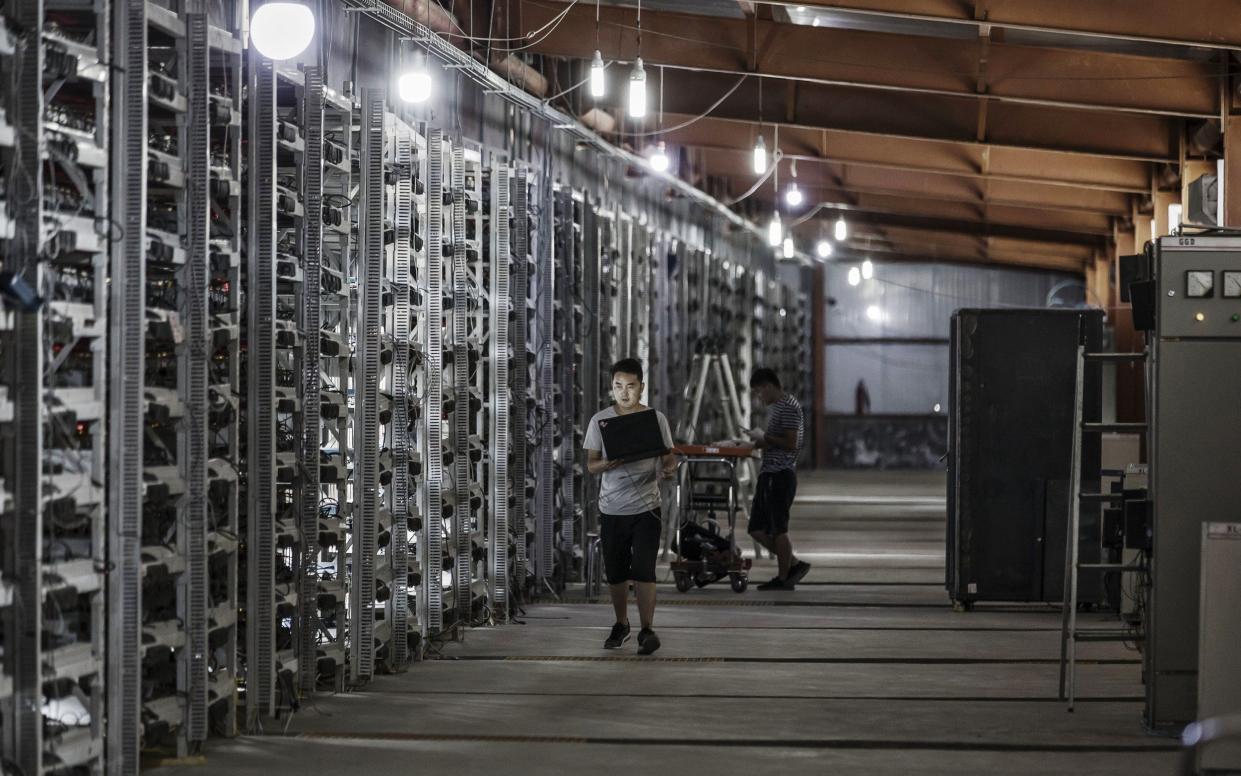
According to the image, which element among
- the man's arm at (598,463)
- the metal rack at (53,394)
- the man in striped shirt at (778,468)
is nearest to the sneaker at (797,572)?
the man in striped shirt at (778,468)

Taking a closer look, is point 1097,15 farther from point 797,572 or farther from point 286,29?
point 286,29

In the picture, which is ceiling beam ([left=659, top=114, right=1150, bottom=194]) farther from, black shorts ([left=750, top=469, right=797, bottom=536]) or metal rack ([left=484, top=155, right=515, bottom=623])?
metal rack ([left=484, top=155, right=515, bottom=623])

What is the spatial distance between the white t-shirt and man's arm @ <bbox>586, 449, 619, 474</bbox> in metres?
0.04

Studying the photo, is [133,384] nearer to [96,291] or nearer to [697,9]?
[96,291]

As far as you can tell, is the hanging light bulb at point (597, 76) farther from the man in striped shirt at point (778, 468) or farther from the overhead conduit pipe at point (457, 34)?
the man in striped shirt at point (778, 468)

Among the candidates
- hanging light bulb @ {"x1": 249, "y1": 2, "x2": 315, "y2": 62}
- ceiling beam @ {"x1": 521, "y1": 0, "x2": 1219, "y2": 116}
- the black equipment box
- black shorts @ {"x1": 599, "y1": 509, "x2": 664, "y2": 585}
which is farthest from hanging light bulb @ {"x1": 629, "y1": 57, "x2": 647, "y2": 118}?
hanging light bulb @ {"x1": 249, "y1": 2, "x2": 315, "y2": 62}

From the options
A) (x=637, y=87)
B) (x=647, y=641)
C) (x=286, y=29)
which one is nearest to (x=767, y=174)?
(x=637, y=87)

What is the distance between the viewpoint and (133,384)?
8.09 metres

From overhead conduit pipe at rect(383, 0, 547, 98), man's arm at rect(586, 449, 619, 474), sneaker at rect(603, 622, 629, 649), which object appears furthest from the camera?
overhead conduit pipe at rect(383, 0, 547, 98)

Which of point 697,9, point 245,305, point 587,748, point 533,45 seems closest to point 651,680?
point 587,748

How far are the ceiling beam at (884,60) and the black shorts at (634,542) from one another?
7025 millimetres

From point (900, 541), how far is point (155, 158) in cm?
1641

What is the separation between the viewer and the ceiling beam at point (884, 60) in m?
17.9

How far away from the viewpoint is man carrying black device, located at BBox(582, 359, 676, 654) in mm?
12398
